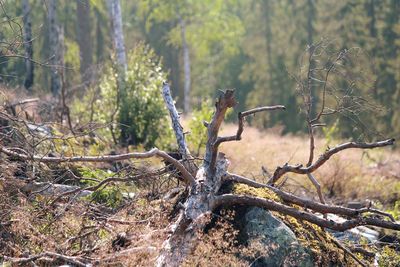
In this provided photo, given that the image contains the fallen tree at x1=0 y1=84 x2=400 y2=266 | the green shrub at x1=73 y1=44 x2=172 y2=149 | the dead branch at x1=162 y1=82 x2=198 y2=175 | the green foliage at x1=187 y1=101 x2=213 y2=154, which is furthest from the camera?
the green shrub at x1=73 y1=44 x2=172 y2=149

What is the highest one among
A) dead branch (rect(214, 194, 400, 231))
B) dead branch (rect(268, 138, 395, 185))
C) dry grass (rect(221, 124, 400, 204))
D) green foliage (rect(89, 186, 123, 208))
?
dead branch (rect(268, 138, 395, 185))

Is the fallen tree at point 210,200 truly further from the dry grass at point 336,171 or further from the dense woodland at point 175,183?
the dry grass at point 336,171

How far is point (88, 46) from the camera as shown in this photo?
2516 cm

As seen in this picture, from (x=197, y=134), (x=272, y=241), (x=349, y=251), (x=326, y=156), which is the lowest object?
(x=197, y=134)

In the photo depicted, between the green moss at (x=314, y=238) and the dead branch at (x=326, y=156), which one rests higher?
the dead branch at (x=326, y=156)

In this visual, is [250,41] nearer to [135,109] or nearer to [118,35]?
[118,35]

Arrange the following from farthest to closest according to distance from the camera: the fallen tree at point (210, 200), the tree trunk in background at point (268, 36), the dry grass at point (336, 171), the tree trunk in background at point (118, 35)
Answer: the tree trunk in background at point (268, 36), the tree trunk in background at point (118, 35), the dry grass at point (336, 171), the fallen tree at point (210, 200)

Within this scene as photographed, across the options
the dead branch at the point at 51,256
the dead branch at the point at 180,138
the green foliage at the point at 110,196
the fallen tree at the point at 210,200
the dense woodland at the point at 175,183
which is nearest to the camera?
the dead branch at the point at 51,256

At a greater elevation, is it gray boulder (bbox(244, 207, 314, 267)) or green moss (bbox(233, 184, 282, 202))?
green moss (bbox(233, 184, 282, 202))

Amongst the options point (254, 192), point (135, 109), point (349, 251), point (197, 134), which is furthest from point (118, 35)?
point (349, 251)

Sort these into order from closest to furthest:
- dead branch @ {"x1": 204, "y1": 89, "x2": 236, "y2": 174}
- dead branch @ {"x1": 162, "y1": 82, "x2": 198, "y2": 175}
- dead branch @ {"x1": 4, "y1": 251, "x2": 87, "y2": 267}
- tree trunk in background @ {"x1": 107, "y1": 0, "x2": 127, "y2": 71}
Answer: dead branch @ {"x1": 4, "y1": 251, "x2": 87, "y2": 267}, dead branch @ {"x1": 204, "y1": 89, "x2": 236, "y2": 174}, dead branch @ {"x1": 162, "y1": 82, "x2": 198, "y2": 175}, tree trunk in background @ {"x1": 107, "y1": 0, "x2": 127, "y2": 71}

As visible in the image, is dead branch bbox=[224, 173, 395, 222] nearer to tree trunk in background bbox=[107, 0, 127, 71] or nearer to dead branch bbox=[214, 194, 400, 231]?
dead branch bbox=[214, 194, 400, 231]

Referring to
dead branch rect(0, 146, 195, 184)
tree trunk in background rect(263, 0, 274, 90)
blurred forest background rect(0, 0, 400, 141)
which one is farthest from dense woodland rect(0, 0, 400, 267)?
tree trunk in background rect(263, 0, 274, 90)

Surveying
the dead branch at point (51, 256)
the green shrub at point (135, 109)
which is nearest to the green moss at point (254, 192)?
the dead branch at point (51, 256)
